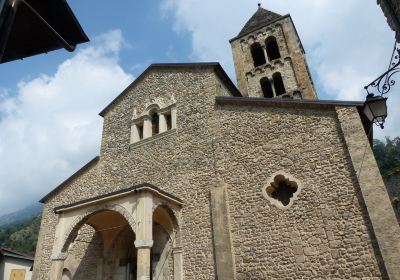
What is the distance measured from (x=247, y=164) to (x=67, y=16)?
8.68 meters

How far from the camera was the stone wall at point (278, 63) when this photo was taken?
2164cm

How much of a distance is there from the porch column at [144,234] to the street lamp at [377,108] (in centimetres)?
685

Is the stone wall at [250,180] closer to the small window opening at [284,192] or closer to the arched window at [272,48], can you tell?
the small window opening at [284,192]

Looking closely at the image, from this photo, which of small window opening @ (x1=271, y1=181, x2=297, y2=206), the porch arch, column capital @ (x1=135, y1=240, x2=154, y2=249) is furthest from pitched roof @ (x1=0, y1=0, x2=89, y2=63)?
small window opening @ (x1=271, y1=181, x2=297, y2=206)

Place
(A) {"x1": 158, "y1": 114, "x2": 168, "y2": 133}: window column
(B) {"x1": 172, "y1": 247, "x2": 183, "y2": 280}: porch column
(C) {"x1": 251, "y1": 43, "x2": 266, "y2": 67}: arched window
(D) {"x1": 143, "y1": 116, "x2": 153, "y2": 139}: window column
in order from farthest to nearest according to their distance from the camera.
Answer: (C) {"x1": 251, "y1": 43, "x2": 266, "y2": 67}: arched window → (D) {"x1": 143, "y1": 116, "x2": 153, "y2": 139}: window column → (A) {"x1": 158, "y1": 114, "x2": 168, "y2": 133}: window column → (B) {"x1": 172, "y1": 247, "x2": 183, "y2": 280}: porch column

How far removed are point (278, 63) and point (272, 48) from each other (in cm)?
259

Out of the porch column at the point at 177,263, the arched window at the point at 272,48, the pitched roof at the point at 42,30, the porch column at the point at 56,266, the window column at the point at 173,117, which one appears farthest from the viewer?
the arched window at the point at 272,48

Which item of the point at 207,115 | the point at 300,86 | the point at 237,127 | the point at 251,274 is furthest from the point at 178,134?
the point at 300,86

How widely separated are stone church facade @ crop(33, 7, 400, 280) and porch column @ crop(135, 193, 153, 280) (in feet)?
0.11

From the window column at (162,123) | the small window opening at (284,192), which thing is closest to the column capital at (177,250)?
the small window opening at (284,192)

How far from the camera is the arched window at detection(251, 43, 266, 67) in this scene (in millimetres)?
24734

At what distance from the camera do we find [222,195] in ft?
35.2

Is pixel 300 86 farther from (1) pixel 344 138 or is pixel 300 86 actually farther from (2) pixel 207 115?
(1) pixel 344 138

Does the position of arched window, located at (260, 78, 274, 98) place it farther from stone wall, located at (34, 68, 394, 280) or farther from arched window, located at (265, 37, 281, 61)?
stone wall, located at (34, 68, 394, 280)
